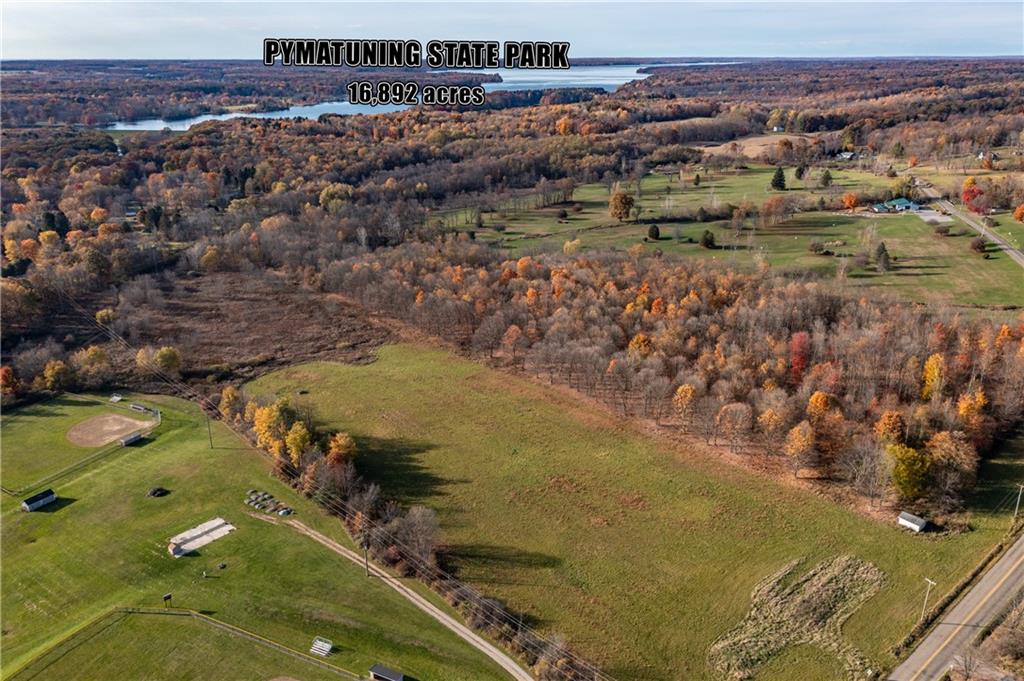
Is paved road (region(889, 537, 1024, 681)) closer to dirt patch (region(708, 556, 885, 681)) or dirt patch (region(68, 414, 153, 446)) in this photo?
dirt patch (region(708, 556, 885, 681))

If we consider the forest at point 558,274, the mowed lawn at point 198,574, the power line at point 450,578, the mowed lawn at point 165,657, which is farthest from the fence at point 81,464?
the mowed lawn at point 165,657

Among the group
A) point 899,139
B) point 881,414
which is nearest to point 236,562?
point 881,414

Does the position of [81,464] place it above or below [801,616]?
above

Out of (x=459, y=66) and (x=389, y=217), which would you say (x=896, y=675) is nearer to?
(x=459, y=66)

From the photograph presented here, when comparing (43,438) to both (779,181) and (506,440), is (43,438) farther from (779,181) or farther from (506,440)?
(779,181)

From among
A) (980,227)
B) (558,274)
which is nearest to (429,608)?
(558,274)

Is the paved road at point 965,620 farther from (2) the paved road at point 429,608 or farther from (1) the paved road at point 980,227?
(1) the paved road at point 980,227
